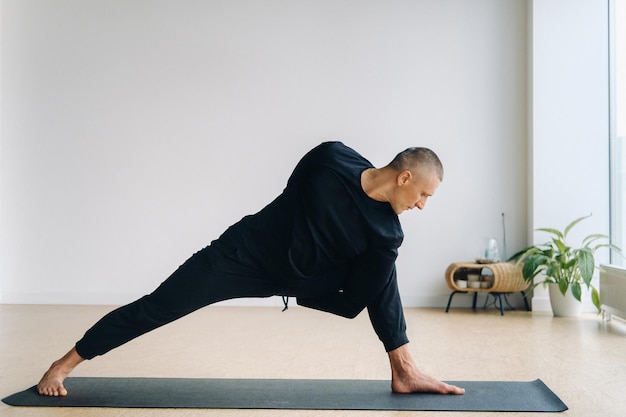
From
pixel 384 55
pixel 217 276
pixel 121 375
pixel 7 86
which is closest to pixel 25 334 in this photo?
pixel 121 375

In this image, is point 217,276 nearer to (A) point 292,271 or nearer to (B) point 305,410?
(A) point 292,271

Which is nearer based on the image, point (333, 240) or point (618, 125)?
point (333, 240)

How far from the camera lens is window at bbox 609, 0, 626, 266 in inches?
215

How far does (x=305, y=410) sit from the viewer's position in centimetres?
251

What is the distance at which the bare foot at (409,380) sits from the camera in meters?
2.74

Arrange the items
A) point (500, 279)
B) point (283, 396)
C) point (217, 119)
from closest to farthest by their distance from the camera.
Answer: point (283, 396) < point (500, 279) < point (217, 119)

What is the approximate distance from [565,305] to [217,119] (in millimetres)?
3090

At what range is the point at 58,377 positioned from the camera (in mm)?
2713

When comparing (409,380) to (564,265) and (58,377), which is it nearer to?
(58,377)

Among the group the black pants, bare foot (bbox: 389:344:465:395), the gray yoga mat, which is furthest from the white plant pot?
the black pants

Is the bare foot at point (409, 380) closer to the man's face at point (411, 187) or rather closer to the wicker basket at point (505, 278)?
the man's face at point (411, 187)

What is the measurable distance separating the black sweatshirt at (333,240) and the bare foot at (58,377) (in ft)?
2.32

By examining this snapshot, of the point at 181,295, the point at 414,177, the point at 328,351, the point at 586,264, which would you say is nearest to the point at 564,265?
the point at 586,264

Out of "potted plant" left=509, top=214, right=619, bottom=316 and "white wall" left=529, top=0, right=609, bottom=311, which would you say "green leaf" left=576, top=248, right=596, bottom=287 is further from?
"white wall" left=529, top=0, right=609, bottom=311
